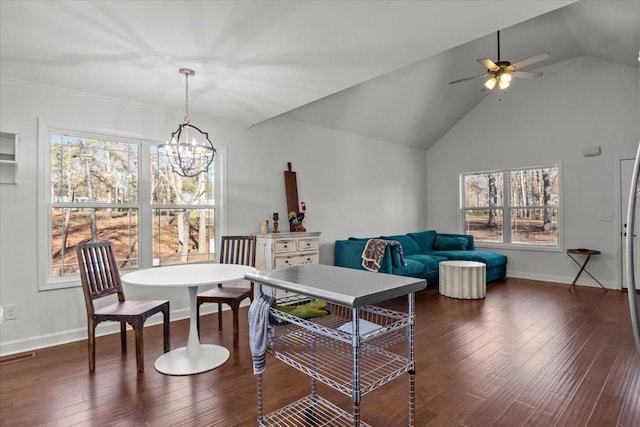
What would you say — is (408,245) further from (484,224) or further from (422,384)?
(422,384)

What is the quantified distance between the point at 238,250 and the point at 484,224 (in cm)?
515

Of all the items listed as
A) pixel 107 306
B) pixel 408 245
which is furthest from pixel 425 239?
pixel 107 306

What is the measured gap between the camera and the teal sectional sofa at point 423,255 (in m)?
5.05

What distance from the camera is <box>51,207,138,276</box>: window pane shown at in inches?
134

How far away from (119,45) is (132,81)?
2.30 feet

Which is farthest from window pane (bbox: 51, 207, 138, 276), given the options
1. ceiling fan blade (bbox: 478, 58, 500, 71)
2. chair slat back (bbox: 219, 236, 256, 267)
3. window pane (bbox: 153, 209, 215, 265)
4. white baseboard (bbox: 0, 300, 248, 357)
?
ceiling fan blade (bbox: 478, 58, 500, 71)

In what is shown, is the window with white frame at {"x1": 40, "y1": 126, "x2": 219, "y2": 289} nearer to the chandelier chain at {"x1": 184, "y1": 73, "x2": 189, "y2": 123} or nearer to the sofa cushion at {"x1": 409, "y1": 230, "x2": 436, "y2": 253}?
the chandelier chain at {"x1": 184, "y1": 73, "x2": 189, "y2": 123}

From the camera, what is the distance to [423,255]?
19.6 ft

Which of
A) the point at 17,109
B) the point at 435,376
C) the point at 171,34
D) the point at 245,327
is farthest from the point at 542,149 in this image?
the point at 17,109

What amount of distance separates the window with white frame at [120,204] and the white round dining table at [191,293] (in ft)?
3.55

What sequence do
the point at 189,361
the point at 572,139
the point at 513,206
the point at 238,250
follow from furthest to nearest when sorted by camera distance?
the point at 513,206 → the point at 572,139 → the point at 238,250 → the point at 189,361

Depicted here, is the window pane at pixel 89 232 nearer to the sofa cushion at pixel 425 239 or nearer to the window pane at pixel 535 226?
the sofa cushion at pixel 425 239

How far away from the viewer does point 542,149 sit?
6.02 metres

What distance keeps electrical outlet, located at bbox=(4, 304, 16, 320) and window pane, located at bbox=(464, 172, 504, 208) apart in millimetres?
7089
